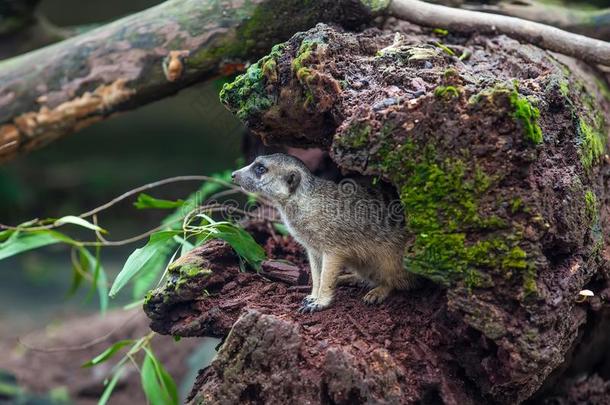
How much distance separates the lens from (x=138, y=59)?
4820 mm

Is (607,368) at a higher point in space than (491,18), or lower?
lower

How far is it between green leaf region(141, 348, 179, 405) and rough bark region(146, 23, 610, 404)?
660 mm

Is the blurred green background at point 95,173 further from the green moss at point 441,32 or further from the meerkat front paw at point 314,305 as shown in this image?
the meerkat front paw at point 314,305

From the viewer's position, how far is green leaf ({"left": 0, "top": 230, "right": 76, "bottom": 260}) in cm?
440

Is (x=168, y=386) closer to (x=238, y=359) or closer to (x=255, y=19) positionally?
(x=238, y=359)

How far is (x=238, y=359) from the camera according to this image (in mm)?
3092

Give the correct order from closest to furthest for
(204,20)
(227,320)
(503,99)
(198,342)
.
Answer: (503,99) < (227,320) < (204,20) < (198,342)

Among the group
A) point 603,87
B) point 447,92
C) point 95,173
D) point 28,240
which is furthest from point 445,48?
point 95,173

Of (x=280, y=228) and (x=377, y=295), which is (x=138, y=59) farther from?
(x=377, y=295)

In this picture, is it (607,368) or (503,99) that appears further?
(607,368)

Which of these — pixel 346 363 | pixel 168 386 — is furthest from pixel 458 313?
pixel 168 386

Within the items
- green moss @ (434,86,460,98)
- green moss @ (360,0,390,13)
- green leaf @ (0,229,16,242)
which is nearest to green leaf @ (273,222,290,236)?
green moss @ (360,0,390,13)

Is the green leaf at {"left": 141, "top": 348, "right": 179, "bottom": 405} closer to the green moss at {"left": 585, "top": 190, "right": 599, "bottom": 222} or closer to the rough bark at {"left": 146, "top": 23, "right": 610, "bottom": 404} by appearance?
the rough bark at {"left": 146, "top": 23, "right": 610, "bottom": 404}

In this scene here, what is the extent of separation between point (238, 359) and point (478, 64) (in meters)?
2.11
